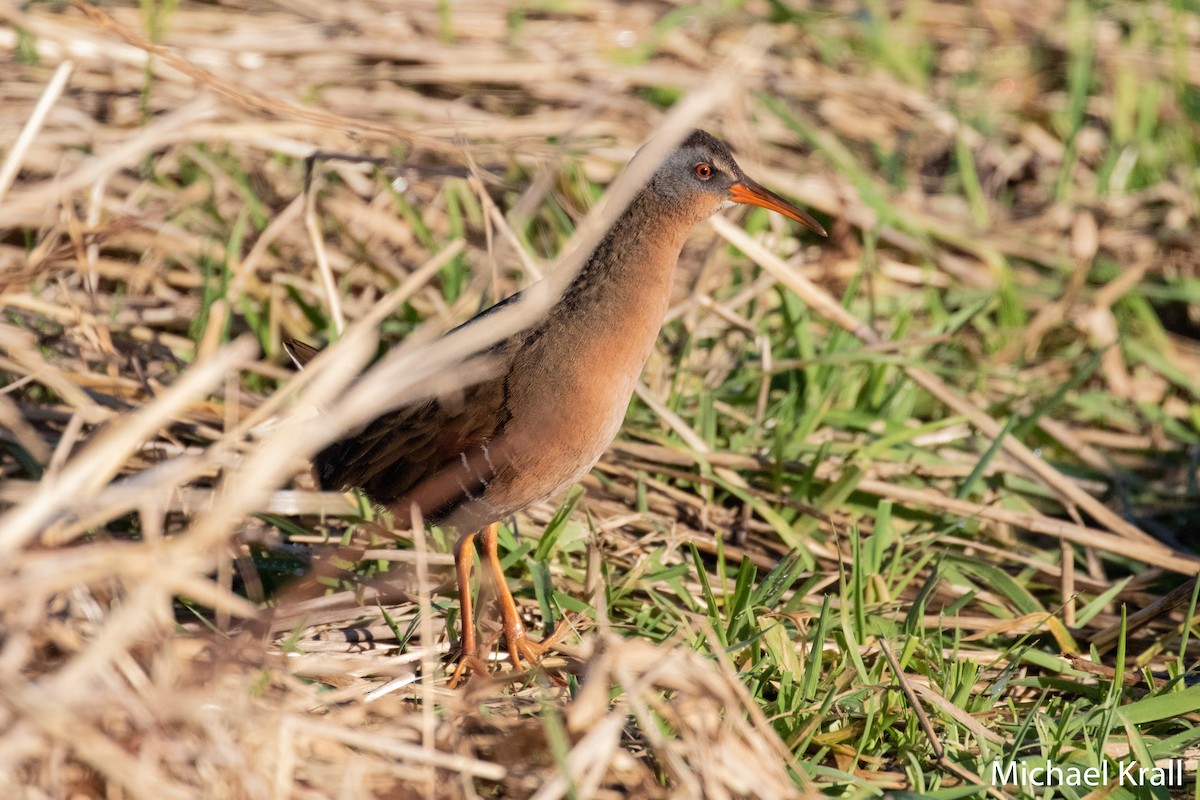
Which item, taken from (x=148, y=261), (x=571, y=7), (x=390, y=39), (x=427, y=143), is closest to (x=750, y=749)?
(x=427, y=143)

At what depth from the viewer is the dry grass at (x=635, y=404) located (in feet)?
6.89

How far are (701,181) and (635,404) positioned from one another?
0.95 metres

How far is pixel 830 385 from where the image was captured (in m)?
4.18

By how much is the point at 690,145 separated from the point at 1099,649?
1731 mm

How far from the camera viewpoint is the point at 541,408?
3.05 metres

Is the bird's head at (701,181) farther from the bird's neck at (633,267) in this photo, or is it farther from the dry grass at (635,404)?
the dry grass at (635,404)

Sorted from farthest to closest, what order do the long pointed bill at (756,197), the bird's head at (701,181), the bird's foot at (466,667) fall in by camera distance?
the long pointed bill at (756,197) → the bird's head at (701,181) → the bird's foot at (466,667)

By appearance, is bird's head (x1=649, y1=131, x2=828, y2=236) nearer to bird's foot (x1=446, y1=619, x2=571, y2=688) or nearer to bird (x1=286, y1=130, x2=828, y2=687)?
bird (x1=286, y1=130, x2=828, y2=687)

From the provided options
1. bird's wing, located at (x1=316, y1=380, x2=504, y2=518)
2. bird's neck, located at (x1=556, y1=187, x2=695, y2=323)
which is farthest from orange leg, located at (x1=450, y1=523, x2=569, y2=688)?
bird's neck, located at (x1=556, y1=187, x2=695, y2=323)

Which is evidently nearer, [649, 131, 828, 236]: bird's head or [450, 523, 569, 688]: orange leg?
[450, 523, 569, 688]: orange leg

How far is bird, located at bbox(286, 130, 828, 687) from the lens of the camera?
305 cm

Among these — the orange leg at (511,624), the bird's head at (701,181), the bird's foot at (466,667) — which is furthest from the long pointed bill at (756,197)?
the bird's foot at (466,667)

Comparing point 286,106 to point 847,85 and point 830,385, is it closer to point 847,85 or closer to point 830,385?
A: point 830,385

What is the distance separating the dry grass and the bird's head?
0.20 metres
